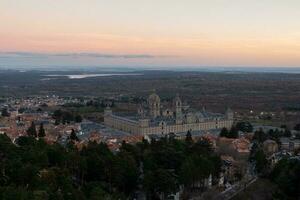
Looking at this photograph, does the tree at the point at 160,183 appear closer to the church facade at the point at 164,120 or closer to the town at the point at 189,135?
the town at the point at 189,135

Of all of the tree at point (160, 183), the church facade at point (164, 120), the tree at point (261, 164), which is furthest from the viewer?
the church facade at point (164, 120)

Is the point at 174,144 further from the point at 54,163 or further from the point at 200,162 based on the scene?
the point at 54,163

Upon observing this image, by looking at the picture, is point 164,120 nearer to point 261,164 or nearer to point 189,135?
point 189,135

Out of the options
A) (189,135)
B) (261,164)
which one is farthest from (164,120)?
(261,164)

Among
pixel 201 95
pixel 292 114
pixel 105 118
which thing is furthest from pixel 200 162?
pixel 201 95

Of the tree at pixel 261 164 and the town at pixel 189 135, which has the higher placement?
the tree at pixel 261 164

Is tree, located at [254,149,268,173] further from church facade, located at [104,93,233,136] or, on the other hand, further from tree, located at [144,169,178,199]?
church facade, located at [104,93,233,136]

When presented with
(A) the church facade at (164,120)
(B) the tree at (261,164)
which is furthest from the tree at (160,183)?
(A) the church facade at (164,120)

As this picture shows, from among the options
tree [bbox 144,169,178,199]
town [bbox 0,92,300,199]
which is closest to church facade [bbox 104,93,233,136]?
town [bbox 0,92,300,199]
